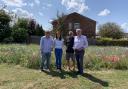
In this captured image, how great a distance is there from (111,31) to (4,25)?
32.5 metres

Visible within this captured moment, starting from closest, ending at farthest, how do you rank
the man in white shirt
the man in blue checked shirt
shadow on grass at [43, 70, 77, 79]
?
1. shadow on grass at [43, 70, 77, 79]
2. the man in white shirt
3. the man in blue checked shirt

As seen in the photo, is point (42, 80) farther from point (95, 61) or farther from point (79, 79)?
point (95, 61)

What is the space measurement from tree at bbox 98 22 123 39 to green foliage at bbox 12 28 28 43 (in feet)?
98.1

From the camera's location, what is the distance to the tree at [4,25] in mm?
48728

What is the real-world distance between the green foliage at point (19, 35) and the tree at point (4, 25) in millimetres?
1098

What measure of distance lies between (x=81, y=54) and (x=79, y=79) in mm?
1493

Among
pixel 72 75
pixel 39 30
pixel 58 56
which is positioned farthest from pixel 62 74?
pixel 39 30

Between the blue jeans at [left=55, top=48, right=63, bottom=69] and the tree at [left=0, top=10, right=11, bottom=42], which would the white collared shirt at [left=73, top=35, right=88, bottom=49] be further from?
the tree at [left=0, top=10, right=11, bottom=42]

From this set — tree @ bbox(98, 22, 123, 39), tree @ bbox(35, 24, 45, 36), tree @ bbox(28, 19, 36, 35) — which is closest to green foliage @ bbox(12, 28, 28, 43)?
tree @ bbox(28, 19, 36, 35)

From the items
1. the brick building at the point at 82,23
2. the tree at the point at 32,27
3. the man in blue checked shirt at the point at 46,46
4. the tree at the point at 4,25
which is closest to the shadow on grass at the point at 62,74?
the man in blue checked shirt at the point at 46,46

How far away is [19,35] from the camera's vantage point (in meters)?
48.7

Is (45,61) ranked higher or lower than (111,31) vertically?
lower

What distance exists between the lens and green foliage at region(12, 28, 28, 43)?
48.8m

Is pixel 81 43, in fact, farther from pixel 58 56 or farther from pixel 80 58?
pixel 58 56
